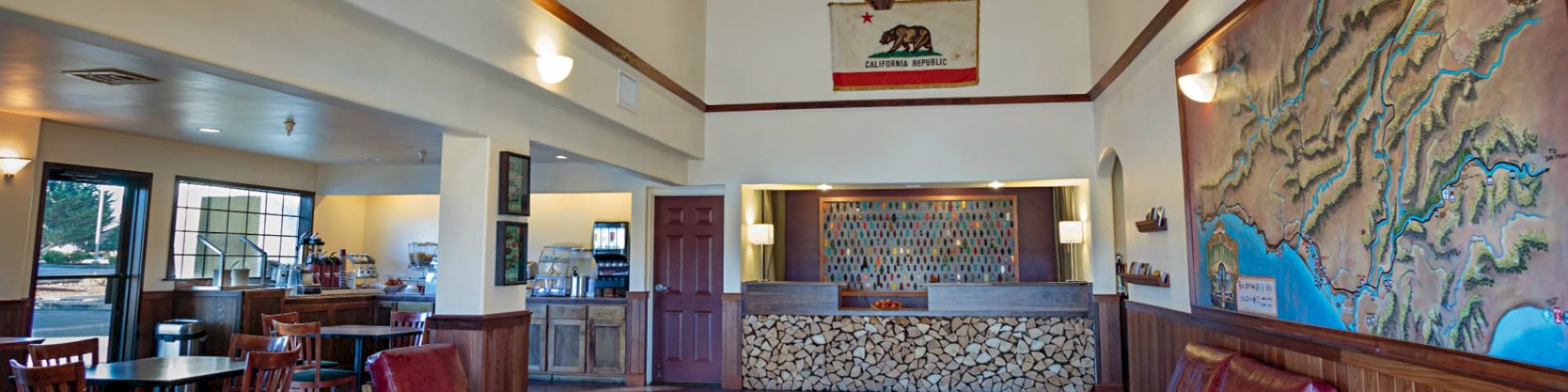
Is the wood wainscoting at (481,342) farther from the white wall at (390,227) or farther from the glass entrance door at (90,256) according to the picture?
the white wall at (390,227)

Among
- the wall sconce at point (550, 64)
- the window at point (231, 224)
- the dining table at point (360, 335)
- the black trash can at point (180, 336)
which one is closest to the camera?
the wall sconce at point (550, 64)

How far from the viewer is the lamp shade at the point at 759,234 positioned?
7965 millimetres

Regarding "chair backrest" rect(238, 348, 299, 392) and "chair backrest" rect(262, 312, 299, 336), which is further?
"chair backrest" rect(262, 312, 299, 336)

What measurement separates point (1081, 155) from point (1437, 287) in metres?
4.91

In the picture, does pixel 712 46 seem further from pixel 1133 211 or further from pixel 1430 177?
pixel 1430 177

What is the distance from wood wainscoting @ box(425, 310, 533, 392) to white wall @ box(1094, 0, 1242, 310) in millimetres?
3981

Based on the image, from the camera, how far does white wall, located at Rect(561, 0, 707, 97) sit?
18.3 feet

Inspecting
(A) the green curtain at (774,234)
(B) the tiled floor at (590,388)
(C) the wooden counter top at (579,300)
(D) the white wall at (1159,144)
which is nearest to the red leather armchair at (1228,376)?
(D) the white wall at (1159,144)

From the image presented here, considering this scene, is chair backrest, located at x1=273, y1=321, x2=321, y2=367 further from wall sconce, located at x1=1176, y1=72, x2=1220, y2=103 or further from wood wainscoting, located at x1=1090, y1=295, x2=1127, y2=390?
wood wainscoting, located at x1=1090, y1=295, x2=1127, y2=390

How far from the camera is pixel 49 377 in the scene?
11.5 ft

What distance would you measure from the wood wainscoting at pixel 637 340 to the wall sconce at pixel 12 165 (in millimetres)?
4537

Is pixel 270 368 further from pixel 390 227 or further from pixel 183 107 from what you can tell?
pixel 390 227

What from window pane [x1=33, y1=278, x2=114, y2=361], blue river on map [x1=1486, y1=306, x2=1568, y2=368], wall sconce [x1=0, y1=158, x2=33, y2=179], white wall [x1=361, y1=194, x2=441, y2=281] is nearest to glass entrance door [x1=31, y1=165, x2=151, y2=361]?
window pane [x1=33, y1=278, x2=114, y2=361]

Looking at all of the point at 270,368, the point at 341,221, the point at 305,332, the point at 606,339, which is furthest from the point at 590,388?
the point at 341,221
